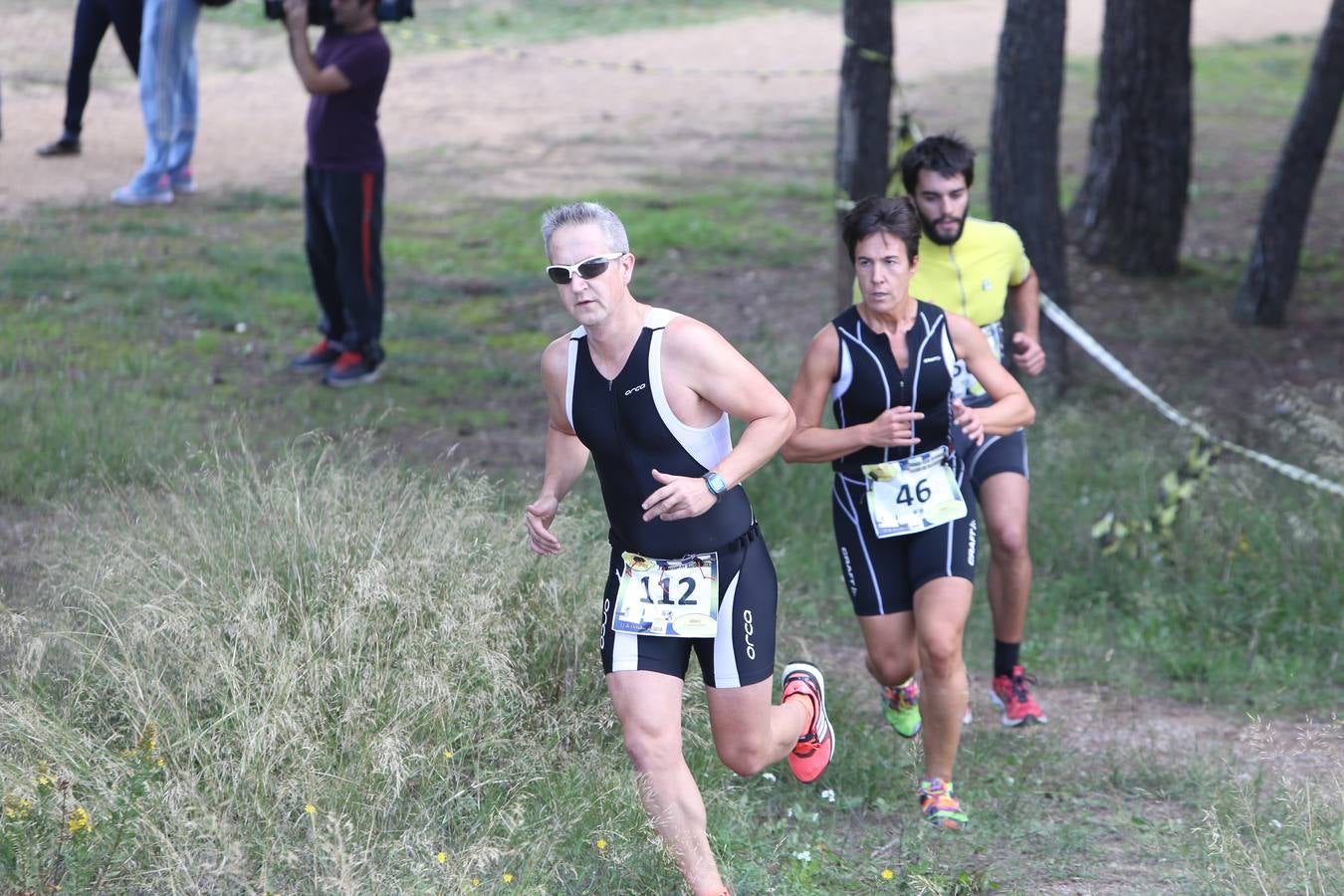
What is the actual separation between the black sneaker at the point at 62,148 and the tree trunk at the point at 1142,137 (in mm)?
8564

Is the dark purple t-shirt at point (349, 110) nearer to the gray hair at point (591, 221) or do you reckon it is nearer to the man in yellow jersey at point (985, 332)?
the man in yellow jersey at point (985, 332)

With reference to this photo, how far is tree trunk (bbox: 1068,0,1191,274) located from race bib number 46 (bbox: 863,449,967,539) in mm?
7727

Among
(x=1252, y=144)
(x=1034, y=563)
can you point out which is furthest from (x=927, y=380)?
(x=1252, y=144)

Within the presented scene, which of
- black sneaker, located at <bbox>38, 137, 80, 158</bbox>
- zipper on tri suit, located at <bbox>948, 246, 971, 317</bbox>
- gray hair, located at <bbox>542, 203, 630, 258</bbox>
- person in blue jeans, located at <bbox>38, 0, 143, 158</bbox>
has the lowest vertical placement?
black sneaker, located at <bbox>38, 137, 80, 158</bbox>

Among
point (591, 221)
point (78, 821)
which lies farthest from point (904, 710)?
point (78, 821)

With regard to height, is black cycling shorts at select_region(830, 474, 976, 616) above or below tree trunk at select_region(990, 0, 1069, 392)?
below

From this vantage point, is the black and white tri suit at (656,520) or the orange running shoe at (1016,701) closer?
the black and white tri suit at (656,520)

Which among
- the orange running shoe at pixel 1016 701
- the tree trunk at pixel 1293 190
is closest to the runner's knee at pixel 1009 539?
the orange running shoe at pixel 1016 701

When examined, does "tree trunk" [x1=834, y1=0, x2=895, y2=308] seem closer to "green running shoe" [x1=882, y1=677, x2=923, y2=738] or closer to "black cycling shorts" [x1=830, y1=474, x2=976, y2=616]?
"green running shoe" [x1=882, y1=677, x2=923, y2=738]

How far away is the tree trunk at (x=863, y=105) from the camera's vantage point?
363 inches

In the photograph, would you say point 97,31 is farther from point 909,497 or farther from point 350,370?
point 909,497

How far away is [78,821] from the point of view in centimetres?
389

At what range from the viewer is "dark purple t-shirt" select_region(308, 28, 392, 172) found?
8594 mm

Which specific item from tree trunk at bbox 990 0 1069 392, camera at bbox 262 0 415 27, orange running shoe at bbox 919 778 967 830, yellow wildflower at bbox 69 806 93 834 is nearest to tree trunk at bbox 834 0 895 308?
tree trunk at bbox 990 0 1069 392
